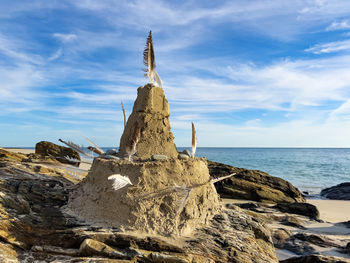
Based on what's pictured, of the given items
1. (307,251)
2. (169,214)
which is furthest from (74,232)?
(307,251)

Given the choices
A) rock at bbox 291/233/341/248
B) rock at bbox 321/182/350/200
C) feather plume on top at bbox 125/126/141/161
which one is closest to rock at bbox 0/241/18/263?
feather plume on top at bbox 125/126/141/161

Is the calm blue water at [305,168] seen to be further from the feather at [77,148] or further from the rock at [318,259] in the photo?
the feather at [77,148]

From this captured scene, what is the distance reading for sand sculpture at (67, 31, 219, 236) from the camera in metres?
3.98

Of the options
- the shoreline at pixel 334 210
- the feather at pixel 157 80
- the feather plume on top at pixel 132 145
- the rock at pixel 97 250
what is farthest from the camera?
the shoreline at pixel 334 210

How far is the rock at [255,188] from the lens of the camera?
12.9m

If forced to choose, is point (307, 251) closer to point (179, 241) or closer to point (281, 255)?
point (281, 255)

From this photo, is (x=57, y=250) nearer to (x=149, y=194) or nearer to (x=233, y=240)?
(x=149, y=194)

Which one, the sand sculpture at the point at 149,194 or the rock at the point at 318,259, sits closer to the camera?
the sand sculpture at the point at 149,194

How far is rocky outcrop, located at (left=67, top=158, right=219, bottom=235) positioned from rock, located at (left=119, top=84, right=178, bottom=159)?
620mm

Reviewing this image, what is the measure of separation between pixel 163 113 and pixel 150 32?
1468 millimetres

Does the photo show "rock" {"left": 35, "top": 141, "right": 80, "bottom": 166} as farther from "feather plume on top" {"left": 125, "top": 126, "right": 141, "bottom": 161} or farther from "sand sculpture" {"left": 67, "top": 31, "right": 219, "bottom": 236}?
"feather plume on top" {"left": 125, "top": 126, "right": 141, "bottom": 161}

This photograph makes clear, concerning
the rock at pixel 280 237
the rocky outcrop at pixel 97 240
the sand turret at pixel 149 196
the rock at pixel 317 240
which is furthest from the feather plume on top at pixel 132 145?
the rock at pixel 317 240

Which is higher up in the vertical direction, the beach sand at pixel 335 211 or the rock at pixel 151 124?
the rock at pixel 151 124

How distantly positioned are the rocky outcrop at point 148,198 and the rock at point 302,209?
668cm
